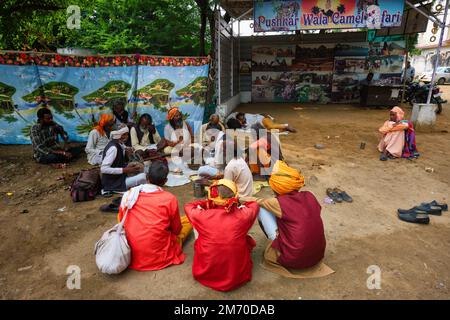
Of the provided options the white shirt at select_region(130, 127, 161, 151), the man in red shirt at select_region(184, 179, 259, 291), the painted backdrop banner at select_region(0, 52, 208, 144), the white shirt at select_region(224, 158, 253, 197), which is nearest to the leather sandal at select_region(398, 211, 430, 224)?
the white shirt at select_region(224, 158, 253, 197)

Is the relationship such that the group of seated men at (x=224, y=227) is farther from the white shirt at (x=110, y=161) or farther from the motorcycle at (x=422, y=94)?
the motorcycle at (x=422, y=94)

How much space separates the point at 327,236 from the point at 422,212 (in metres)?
1.49

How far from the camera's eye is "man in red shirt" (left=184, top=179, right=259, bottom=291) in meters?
2.67

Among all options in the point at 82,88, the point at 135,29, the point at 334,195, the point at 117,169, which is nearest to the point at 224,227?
the point at 117,169

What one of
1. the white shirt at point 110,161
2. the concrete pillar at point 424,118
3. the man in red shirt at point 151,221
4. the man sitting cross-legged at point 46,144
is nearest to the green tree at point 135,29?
the man sitting cross-legged at point 46,144

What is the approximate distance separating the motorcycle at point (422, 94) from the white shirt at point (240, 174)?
429 inches

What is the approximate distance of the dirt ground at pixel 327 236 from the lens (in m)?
2.85

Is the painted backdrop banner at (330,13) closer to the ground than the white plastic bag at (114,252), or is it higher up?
higher up

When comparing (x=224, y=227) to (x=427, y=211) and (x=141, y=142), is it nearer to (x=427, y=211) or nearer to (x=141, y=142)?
(x=427, y=211)

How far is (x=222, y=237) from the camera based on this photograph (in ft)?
8.71

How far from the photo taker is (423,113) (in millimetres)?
8773

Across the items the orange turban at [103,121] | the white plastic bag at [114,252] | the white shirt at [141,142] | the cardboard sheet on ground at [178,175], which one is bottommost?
the cardboard sheet on ground at [178,175]

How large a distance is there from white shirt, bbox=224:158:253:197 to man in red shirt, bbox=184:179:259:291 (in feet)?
4.53
